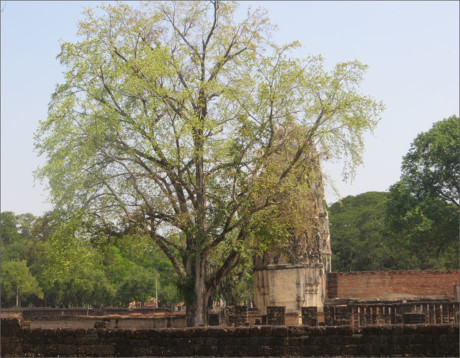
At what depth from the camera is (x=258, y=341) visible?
13031 mm

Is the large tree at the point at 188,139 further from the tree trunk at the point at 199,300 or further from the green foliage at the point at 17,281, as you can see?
the green foliage at the point at 17,281

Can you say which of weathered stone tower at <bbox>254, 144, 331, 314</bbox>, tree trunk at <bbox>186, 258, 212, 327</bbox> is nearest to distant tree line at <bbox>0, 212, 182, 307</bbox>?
tree trunk at <bbox>186, 258, 212, 327</bbox>

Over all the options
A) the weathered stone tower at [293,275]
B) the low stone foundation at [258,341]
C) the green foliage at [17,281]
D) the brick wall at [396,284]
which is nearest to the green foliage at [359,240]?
the brick wall at [396,284]

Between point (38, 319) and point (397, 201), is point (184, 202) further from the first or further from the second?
point (397, 201)

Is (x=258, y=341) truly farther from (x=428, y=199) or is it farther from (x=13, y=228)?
(x=13, y=228)

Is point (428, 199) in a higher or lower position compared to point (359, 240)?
higher

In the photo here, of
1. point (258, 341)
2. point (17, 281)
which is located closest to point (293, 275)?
point (258, 341)

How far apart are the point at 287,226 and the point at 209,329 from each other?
29.9 feet

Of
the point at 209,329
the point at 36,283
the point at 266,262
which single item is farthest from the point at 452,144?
the point at 36,283

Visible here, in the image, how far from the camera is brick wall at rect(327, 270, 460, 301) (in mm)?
32031

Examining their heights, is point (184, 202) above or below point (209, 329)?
above

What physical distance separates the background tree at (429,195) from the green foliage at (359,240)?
12.1 meters

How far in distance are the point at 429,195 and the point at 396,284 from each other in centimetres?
715

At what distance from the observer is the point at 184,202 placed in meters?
22.6
